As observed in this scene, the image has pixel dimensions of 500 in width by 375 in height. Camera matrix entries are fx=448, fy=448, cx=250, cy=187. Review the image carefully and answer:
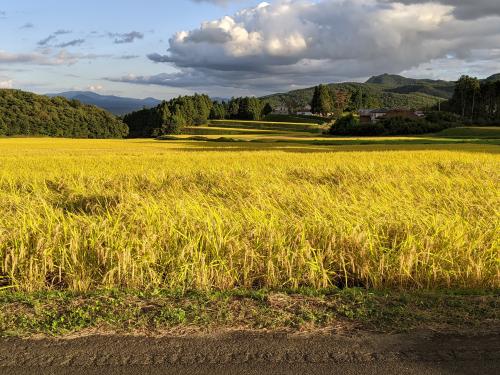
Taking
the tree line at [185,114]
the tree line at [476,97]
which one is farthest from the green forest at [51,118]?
the tree line at [476,97]

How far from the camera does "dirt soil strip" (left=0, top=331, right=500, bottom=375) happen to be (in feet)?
10.1

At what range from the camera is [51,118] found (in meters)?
92.7

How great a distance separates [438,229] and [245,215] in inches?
104

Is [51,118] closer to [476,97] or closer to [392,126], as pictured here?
[392,126]

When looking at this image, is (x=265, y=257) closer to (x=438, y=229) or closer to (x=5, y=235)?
(x=438, y=229)

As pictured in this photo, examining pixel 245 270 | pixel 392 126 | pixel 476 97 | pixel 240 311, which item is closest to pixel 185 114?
pixel 392 126

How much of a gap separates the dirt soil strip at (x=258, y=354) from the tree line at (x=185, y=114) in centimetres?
10290

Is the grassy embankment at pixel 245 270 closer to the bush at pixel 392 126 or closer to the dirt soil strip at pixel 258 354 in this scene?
the dirt soil strip at pixel 258 354

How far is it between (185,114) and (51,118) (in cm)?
3674

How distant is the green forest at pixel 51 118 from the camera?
8831 centimetres

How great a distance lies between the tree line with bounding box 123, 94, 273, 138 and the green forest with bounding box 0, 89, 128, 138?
966 centimetres

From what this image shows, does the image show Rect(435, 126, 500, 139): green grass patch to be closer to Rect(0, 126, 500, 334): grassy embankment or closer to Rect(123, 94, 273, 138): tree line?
Rect(123, 94, 273, 138): tree line

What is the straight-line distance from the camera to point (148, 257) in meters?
5.14

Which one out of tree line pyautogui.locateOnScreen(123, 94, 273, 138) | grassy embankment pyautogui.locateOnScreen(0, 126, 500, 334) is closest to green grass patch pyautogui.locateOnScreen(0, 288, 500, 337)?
grassy embankment pyautogui.locateOnScreen(0, 126, 500, 334)
